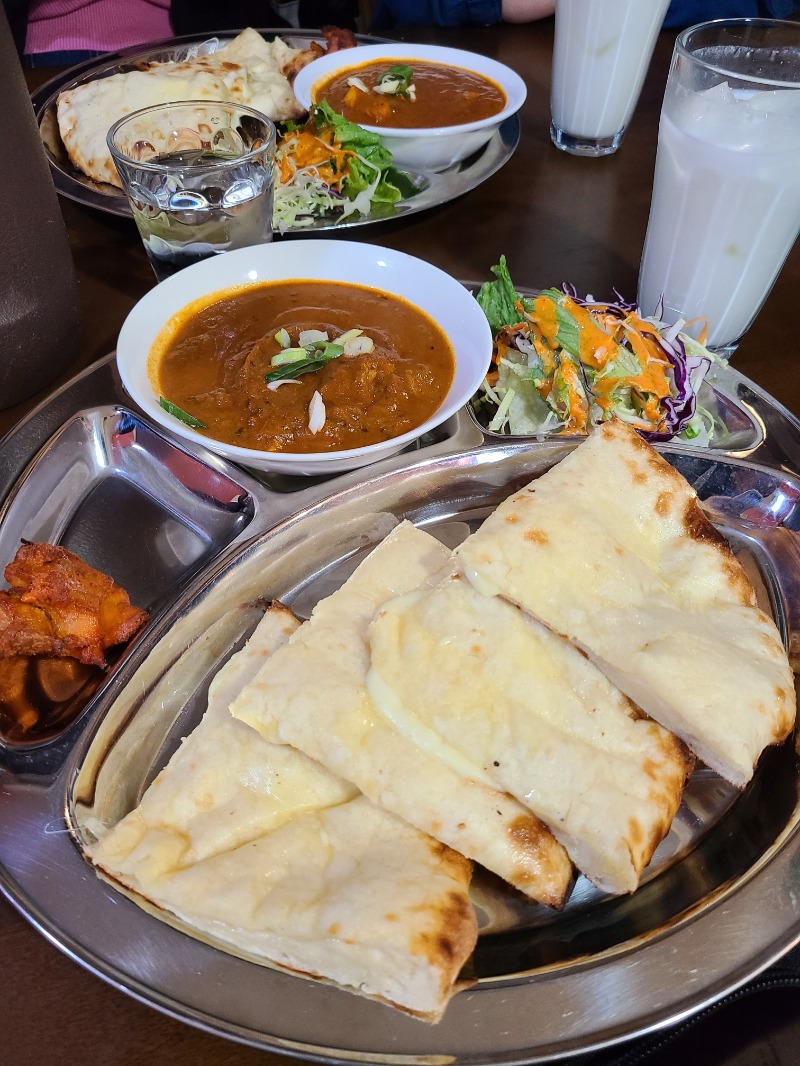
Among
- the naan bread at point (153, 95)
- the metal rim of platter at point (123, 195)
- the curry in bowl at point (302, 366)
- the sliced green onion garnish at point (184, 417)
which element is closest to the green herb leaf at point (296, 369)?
the curry in bowl at point (302, 366)

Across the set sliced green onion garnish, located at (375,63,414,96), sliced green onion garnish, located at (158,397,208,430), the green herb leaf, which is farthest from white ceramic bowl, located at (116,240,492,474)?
sliced green onion garnish, located at (375,63,414,96)

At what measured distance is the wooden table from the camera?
4.20ft

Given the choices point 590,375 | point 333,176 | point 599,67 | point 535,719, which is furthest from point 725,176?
point 535,719

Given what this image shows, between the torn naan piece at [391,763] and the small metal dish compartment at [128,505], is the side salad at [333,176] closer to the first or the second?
the small metal dish compartment at [128,505]

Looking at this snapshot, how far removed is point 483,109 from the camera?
3.46m

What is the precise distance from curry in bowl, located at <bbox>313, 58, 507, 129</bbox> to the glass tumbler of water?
810 mm

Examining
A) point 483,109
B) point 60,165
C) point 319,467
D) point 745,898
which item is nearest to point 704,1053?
point 745,898

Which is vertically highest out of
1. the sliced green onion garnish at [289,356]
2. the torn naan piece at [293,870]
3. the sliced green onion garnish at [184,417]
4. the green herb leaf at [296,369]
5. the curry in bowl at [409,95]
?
the curry in bowl at [409,95]

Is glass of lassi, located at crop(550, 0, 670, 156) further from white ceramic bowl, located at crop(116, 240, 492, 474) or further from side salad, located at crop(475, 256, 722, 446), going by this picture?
white ceramic bowl, located at crop(116, 240, 492, 474)

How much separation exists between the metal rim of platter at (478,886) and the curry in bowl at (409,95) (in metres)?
1.92

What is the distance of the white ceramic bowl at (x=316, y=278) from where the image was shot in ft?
6.51

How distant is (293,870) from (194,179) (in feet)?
7.08

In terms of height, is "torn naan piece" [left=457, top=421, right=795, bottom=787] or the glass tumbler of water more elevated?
the glass tumbler of water

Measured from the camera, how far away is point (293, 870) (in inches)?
53.0
